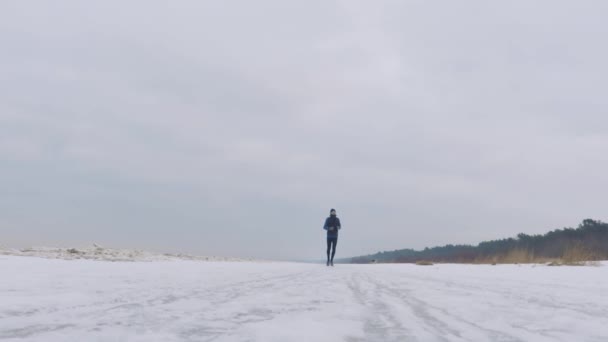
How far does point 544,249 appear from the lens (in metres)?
38.5

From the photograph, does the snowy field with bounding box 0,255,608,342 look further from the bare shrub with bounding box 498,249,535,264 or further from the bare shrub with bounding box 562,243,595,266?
the bare shrub with bounding box 498,249,535,264

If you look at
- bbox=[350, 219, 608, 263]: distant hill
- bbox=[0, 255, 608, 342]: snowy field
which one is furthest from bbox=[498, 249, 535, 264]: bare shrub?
bbox=[0, 255, 608, 342]: snowy field

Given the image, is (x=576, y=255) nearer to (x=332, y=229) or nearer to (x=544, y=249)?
(x=332, y=229)

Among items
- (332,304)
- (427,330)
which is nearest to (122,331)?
(427,330)

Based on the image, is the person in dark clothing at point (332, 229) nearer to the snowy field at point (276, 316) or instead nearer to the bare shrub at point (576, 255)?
the bare shrub at point (576, 255)

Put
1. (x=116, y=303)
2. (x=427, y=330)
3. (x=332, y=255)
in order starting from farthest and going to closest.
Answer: (x=332, y=255)
(x=116, y=303)
(x=427, y=330)

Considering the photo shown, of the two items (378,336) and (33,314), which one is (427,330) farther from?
(33,314)

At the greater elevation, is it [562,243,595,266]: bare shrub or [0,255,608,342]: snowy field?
[562,243,595,266]: bare shrub

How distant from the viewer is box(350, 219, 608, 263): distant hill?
36.2 ft

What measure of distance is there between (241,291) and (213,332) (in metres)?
1.54

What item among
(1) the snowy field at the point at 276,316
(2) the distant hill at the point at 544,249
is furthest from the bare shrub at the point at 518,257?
(1) the snowy field at the point at 276,316

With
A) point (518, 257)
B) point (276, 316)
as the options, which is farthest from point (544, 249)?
point (276, 316)

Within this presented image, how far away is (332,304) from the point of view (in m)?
2.33

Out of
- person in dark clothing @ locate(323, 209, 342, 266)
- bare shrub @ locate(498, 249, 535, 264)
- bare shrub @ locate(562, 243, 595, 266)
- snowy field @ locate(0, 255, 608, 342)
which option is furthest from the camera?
person in dark clothing @ locate(323, 209, 342, 266)
